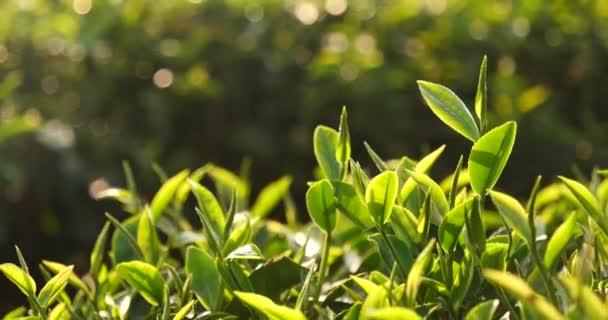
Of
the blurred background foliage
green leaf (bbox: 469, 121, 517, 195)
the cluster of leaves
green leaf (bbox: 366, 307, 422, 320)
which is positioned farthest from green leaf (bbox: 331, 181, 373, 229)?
the blurred background foliage

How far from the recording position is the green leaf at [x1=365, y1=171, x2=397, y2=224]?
1.62 metres

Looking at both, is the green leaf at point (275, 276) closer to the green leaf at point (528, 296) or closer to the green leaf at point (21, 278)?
the green leaf at point (21, 278)

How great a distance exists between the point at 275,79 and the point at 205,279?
344 cm

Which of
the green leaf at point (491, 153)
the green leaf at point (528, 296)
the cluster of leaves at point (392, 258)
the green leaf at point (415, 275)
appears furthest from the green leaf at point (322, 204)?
the green leaf at point (528, 296)

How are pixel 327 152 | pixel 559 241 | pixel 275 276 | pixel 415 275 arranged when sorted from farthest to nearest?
pixel 327 152
pixel 275 276
pixel 559 241
pixel 415 275

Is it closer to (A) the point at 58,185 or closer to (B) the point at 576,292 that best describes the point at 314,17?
(A) the point at 58,185

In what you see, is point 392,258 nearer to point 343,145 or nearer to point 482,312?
point 343,145

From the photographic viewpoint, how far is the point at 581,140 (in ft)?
16.6

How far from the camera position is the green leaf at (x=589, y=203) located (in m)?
1.62

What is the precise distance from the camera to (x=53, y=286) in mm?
1676

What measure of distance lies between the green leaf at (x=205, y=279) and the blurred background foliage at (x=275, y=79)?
301cm

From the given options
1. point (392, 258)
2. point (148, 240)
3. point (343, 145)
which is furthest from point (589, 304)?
point (148, 240)

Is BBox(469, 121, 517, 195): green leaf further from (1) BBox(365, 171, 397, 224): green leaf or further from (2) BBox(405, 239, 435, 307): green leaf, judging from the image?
(2) BBox(405, 239, 435, 307): green leaf

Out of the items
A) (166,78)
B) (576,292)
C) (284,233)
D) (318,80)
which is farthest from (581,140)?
(576,292)
